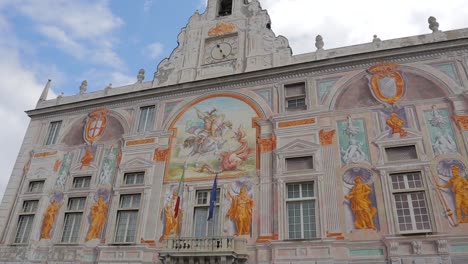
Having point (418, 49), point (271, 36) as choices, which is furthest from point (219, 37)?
point (418, 49)

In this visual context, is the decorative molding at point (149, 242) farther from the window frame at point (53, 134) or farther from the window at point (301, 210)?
the window frame at point (53, 134)

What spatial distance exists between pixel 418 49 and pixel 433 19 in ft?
7.58

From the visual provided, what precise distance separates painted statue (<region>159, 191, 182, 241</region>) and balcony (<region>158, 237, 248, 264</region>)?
945 millimetres

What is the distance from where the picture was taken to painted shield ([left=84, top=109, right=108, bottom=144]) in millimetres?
21312

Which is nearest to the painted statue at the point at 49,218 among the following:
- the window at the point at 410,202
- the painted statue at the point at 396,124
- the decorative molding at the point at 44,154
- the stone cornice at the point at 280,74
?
the decorative molding at the point at 44,154

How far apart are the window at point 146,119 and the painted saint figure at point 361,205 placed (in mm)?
11122

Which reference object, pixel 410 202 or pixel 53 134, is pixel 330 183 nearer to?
pixel 410 202

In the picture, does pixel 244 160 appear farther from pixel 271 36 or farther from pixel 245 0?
pixel 245 0

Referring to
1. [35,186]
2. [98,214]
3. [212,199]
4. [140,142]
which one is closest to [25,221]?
[35,186]

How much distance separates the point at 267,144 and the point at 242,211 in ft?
11.0

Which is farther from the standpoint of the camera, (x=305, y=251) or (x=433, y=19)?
(x=433, y=19)

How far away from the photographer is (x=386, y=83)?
17172 mm

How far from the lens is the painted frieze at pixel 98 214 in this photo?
18.0 m

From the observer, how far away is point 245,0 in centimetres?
2358
